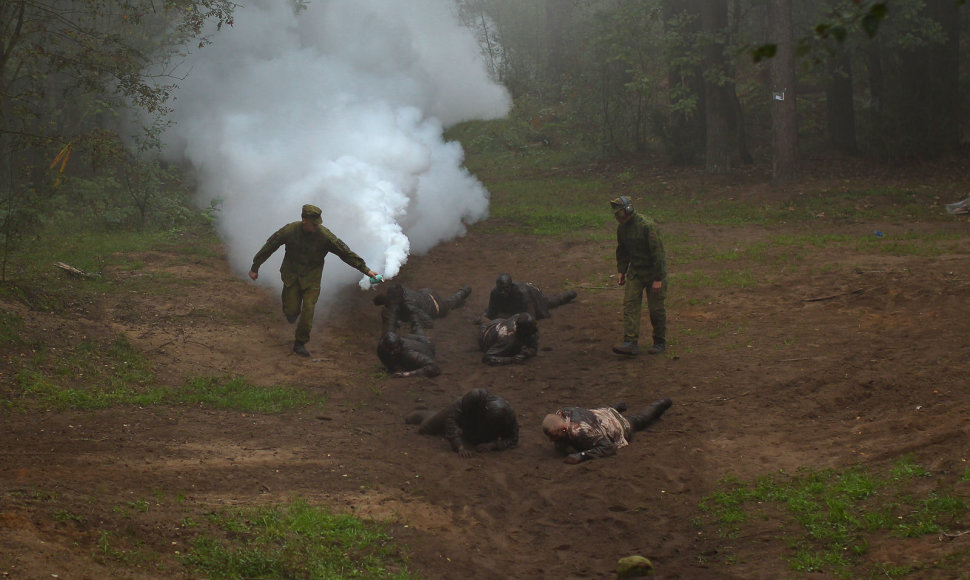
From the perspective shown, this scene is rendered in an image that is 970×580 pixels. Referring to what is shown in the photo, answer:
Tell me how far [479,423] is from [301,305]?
4653mm

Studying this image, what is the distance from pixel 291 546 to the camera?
5363 mm

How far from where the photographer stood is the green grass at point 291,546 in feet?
16.5

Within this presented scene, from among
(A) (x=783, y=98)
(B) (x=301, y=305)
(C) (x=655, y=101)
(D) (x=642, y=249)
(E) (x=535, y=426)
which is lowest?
(E) (x=535, y=426)

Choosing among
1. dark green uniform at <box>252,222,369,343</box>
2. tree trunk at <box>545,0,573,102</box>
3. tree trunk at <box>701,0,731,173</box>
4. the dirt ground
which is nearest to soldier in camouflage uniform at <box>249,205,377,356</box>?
dark green uniform at <box>252,222,369,343</box>

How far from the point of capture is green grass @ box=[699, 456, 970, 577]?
17.5ft

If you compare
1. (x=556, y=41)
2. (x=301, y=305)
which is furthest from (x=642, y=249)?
(x=556, y=41)

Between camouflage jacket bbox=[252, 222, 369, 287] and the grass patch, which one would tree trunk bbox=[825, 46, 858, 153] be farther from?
the grass patch

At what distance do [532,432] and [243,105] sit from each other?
10.7 metres

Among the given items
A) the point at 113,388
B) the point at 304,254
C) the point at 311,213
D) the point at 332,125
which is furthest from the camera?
the point at 332,125

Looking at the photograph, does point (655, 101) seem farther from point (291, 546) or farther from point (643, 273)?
point (291, 546)

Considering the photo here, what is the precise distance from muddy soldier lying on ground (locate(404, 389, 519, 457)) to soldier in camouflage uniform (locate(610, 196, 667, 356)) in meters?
2.98

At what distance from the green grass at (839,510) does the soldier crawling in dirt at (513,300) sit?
5.87m

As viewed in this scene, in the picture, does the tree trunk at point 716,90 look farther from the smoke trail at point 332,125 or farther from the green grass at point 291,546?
the green grass at point 291,546

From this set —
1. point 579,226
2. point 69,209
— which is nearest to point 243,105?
point 69,209
